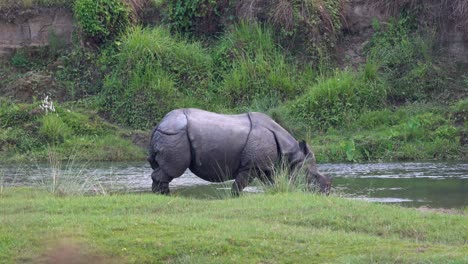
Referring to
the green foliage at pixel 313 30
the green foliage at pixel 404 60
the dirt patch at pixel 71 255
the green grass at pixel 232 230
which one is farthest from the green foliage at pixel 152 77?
the dirt patch at pixel 71 255

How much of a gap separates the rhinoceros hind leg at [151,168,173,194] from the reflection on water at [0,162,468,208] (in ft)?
2.58

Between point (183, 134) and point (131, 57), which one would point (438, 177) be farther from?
point (131, 57)

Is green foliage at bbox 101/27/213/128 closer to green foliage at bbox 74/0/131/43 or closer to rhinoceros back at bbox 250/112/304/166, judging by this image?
green foliage at bbox 74/0/131/43

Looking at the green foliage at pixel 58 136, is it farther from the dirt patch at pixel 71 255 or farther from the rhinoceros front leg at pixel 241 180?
the dirt patch at pixel 71 255

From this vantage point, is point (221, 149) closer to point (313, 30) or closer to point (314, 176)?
point (314, 176)

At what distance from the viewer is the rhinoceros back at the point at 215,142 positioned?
42.7ft

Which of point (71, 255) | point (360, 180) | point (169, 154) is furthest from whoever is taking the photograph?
point (360, 180)

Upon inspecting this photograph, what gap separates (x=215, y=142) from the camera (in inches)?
514

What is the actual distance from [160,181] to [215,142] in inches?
38.0

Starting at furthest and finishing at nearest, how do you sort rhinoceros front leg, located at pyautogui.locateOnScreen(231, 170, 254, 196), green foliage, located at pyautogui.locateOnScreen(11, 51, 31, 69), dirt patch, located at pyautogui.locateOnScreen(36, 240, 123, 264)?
green foliage, located at pyautogui.locateOnScreen(11, 51, 31, 69)
rhinoceros front leg, located at pyautogui.locateOnScreen(231, 170, 254, 196)
dirt patch, located at pyautogui.locateOnScreen(36, 240, 123, 264)

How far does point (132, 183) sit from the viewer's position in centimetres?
1513

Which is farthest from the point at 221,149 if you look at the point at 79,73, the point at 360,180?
the point at 79,73

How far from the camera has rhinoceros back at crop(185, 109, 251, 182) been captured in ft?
42.7

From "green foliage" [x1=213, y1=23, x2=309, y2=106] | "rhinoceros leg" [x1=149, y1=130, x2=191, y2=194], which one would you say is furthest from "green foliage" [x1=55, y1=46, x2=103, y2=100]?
"rhinoceros leg" [x1=149, y1=130, x2=191, y2=194]
